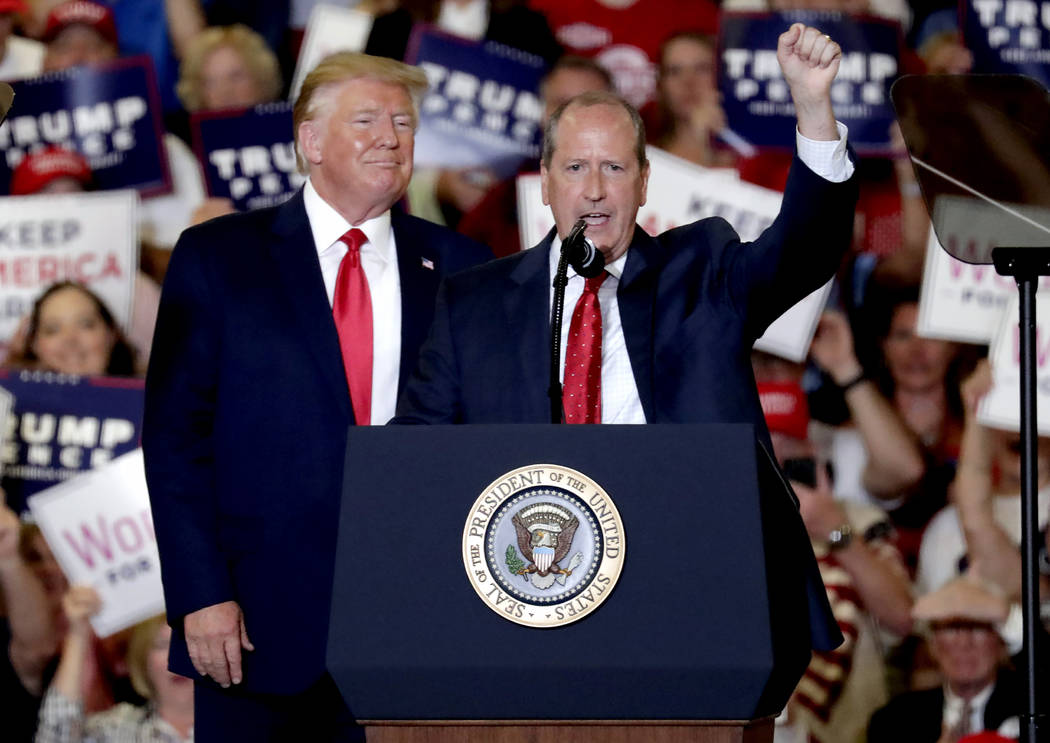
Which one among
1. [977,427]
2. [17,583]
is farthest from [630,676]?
[17,583]

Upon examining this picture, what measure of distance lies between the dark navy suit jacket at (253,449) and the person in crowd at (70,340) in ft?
6.35

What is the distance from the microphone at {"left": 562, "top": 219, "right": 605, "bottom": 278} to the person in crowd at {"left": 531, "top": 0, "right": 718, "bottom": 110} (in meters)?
2.58

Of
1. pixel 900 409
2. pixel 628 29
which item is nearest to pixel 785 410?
pixel 900 409

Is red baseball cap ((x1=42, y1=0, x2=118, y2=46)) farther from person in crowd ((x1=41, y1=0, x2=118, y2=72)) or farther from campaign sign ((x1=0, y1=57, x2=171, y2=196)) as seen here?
campaign sign ((x1=0, y1=57, x2=171, y2=196))

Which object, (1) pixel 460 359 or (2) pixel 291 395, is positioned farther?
(2) pixel 291 395

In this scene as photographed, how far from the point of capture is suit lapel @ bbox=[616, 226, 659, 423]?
6.07 ft

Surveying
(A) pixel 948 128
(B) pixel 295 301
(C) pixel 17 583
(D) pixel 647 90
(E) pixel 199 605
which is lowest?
(C) pixel 17 583

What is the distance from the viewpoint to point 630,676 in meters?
1.49

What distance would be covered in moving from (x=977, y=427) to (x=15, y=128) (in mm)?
2884

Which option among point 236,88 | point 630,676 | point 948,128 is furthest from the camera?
point 236,88

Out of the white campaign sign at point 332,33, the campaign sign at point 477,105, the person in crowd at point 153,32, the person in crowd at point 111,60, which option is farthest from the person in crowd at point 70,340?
the campaign sign at point 477,105

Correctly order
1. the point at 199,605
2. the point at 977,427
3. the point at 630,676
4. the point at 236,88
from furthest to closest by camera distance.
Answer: the point at 236,88 < the point at 977,427 < the point at 199,605 < the point at 630,676

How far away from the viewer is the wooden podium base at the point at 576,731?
4.96 ft

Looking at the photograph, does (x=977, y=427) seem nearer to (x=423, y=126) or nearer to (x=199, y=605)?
(x=423, y=126)
